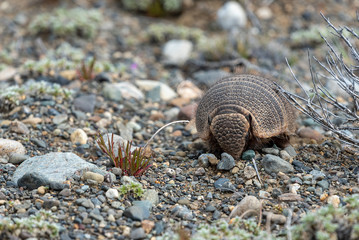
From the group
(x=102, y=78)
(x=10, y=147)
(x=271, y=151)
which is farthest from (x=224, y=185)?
(x=102, y=78)

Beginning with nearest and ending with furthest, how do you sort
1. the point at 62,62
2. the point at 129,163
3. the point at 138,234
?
the point at 138,234
the point at 129,163
the point at 62,62

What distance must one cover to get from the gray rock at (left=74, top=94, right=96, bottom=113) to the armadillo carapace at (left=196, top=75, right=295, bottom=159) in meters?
1.87

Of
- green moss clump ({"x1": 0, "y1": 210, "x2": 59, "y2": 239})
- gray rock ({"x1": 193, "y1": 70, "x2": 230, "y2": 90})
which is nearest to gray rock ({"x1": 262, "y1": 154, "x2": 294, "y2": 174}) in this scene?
green moss clump ({"x1": 0, "y1": 210, "x2": 59, "y2": 239})

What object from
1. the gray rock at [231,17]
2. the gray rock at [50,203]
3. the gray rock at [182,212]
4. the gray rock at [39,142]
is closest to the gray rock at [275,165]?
the gray rock at [182,212]

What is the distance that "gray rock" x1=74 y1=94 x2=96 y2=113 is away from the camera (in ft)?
20.4

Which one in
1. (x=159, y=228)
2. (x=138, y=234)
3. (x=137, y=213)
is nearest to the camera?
(x=138, y=234)

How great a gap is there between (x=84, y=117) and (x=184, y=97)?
1.93 metres

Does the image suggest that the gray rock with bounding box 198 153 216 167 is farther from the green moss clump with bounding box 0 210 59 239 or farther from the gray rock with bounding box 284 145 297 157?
the green moss clump with bounding box 0 210 59 239

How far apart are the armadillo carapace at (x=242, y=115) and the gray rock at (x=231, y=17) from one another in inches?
178

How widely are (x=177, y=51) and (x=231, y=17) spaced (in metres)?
1.58

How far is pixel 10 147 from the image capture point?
4879mm

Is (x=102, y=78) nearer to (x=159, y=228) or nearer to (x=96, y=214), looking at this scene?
(x=96, y=214)

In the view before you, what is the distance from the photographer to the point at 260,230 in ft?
12.1

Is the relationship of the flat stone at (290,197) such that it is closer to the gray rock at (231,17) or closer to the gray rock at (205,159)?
the gray rock at (205,159)
